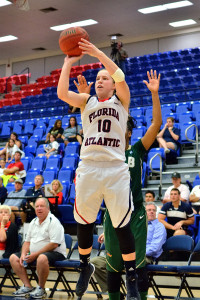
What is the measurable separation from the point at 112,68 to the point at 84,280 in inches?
61.0

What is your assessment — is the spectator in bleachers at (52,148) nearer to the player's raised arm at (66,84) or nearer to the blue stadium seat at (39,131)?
the blue stadium seat at (39,131)

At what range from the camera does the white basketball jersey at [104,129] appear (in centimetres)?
343

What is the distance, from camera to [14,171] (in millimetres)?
11102

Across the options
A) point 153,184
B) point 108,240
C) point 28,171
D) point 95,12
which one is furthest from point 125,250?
point 95,12

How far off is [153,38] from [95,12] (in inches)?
149

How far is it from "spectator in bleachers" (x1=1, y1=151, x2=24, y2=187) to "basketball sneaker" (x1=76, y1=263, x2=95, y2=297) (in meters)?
7.69

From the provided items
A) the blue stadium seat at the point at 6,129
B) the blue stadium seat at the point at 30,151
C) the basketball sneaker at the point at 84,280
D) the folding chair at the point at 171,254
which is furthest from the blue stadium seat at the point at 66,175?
the basketball sneaker at the point at 84,280

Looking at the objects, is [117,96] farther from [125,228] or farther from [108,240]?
[108,240]

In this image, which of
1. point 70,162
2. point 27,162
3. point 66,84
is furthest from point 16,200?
point 66,84

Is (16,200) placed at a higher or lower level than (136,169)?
lower

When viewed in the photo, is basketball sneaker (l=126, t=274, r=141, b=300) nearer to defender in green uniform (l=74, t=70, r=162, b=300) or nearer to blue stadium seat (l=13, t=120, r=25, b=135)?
Answer: defender in green uniform (l=74, t=70, r=162, b=300)

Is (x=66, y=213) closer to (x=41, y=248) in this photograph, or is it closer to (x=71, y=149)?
(x=41, y=248)

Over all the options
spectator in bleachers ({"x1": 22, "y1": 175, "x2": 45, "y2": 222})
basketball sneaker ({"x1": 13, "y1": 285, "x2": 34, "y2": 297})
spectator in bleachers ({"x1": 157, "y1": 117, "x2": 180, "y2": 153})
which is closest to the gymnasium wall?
spectator in bleachers ({"x1": 157, "y1": 117, "x2": 180, "y2": 153})

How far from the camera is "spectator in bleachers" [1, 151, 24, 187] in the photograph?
36.4ft
